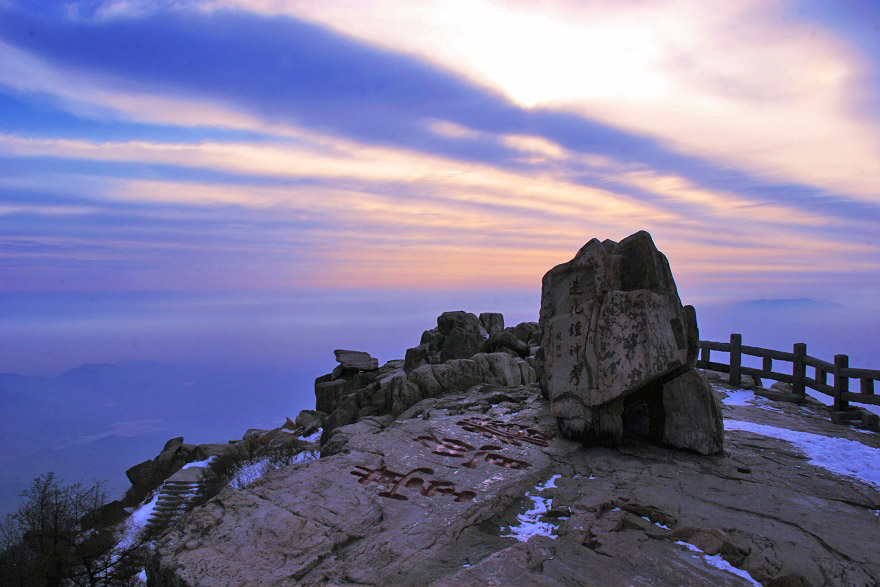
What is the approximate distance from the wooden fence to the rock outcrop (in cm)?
501

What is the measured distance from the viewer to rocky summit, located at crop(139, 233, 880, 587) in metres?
5.09

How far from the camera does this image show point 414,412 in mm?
12234

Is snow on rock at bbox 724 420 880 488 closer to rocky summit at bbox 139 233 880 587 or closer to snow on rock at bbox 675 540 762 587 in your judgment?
rocky summit at bbox 139 233 880 587

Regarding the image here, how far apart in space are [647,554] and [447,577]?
1.88m

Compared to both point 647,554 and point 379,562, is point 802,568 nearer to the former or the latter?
point 647,554

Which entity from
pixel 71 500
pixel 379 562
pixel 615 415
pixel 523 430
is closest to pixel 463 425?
pixel 523 430

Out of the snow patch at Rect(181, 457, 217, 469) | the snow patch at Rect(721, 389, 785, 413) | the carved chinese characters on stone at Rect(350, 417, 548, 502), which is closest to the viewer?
the carved chinese characters on stone at Rect(350, 417, 548, 502)

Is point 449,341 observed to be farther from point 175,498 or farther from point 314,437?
point 175,498

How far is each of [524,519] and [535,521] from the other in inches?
5.2

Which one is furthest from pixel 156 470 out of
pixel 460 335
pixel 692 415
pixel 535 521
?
pixel 692 415

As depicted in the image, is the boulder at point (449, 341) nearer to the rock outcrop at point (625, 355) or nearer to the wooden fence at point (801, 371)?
the wooden fence at point (801, 371)

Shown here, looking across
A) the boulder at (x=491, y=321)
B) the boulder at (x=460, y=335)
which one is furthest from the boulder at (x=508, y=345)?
the boulder at (x=491, y=321)

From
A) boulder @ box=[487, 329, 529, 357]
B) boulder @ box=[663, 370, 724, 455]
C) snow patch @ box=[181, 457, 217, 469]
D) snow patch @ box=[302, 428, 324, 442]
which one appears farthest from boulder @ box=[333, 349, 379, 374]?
boulder @ box=[663, 370, 724, 455]

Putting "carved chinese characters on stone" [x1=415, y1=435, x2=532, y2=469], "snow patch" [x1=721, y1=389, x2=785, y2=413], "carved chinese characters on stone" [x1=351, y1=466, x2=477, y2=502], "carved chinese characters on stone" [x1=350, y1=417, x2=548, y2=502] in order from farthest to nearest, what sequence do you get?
"snow patch" [x1=721, y1=389, x2=785, y2=413] < "carved chinese characters on stone" [x1=415, y1=435, x2=532, y2=469] < "carved chinese characters on stone" [x1=350, y1=417, x2=548, y2=502] < "carved chinese characters on stone" [x1=351, y1=466, x2=477, y2=502]
